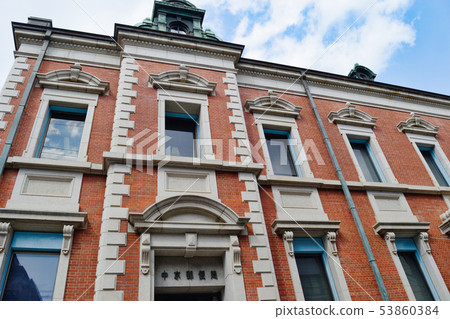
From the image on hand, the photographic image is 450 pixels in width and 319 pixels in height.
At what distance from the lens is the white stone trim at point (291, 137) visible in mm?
8242

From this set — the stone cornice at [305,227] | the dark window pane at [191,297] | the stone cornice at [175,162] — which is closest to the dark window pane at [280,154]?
the stone cornice at [175,162]

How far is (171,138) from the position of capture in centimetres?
798

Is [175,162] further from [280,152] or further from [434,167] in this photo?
[434,167]

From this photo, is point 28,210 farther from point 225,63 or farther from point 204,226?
point 225,63

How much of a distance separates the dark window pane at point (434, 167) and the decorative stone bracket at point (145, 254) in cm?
923

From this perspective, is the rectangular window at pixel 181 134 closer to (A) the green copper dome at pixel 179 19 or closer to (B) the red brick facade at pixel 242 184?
(B) the red brick facade at pixel 242 184

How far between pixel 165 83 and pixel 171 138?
61.3 inches

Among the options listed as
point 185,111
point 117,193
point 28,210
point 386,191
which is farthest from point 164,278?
point 386,191

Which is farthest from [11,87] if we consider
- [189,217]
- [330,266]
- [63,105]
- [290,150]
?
[330,266]

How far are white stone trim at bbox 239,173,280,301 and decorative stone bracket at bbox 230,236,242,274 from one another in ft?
1.03

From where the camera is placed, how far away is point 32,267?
5492 mm

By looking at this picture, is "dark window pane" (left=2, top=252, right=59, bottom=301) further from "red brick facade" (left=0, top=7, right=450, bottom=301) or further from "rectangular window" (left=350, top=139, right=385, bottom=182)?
"rectangular window" (left=350, top=139, right=385, bottom=182)

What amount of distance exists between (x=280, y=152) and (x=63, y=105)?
5.90 metres

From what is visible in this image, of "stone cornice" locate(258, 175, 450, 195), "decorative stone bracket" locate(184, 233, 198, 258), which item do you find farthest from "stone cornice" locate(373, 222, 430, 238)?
"decorative stone bracket" locate(184, 233, 198, 258)
